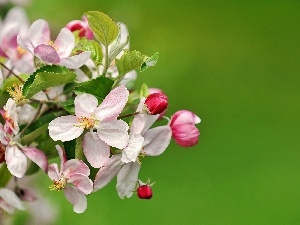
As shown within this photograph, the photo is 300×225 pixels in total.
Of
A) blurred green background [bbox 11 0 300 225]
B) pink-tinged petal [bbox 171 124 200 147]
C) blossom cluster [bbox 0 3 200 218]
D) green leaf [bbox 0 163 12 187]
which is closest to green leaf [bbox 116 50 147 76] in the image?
blossom cluster [bbox 0 3 200 218]

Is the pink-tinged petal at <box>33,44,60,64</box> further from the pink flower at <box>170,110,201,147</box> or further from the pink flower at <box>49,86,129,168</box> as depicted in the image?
the pink flower at <box>170,110,201,147</box>

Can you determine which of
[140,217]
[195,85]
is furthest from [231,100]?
[140,217]

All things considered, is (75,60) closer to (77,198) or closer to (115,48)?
(115,48)

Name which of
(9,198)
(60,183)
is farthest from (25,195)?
(60,183)

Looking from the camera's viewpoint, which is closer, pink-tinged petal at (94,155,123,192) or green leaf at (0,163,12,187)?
pink-tinged petal at (94,155,123,192)

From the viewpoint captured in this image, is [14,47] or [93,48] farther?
[14,47]

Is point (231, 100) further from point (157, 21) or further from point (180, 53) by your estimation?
point (157, 21)

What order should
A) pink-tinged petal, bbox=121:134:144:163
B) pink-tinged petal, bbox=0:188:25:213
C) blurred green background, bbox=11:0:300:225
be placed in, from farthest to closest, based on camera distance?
blurred green background, bbox=11:0:300:225, pink-tinged petal, bbox=0:188:25:213, pink-tinged petal, bbox=121:134:144:163
